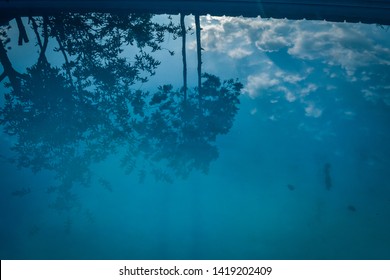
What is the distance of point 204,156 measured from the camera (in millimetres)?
4891

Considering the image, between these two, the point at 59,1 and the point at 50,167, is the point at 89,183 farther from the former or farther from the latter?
the point at 59,1

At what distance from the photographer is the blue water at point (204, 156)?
12.5 ft

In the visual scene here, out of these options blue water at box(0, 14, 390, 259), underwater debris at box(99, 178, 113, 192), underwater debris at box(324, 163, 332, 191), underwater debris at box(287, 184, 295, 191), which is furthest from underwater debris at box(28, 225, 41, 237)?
underwater debris at box(324, 163, 332, 191)

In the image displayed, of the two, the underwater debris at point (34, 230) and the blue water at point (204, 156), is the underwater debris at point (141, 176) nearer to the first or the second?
the blue water at point (204, 156)

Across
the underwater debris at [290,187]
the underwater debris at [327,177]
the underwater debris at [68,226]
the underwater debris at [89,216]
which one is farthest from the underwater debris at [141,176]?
the underwater debris at [327,177]

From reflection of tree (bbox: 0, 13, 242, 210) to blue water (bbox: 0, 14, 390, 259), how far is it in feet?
0.09

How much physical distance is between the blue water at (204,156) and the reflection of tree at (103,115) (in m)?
0.03

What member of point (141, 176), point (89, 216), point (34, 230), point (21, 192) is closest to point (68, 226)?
point (89, 216)

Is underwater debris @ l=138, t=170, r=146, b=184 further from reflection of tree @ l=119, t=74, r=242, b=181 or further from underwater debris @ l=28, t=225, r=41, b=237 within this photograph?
underwater debris @ l=28, t=225, r=41, b=237

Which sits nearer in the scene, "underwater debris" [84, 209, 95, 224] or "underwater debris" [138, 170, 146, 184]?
"underwater debris" [84, 209, 95, 224]

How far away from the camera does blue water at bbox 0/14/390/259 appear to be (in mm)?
3811

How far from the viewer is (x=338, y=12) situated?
326 inches

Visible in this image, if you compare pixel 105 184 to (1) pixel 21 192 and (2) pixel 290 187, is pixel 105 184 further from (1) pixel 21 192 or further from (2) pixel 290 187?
(2) pixel 290 187

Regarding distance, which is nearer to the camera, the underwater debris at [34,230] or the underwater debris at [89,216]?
the underwater debris at [34,230]
